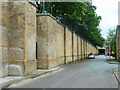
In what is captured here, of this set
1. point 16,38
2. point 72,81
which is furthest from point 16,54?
point 72,81

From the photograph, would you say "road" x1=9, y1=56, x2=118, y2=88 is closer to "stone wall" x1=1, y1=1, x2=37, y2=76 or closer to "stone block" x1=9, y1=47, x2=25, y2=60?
"stone wall" x1=1, y1=1, x2=37, y2=76

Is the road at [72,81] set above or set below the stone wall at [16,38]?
below

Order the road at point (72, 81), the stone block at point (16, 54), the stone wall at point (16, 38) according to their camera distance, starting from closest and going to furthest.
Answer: the road at point (72, 81)
the stone wall at point (16, 38)
the stone block at point (16, 54)

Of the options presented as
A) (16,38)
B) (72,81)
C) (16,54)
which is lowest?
(72,81)

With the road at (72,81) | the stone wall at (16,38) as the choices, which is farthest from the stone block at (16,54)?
the road at (72,81)

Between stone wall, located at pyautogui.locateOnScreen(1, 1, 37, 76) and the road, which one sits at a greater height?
stone wall, located at pyautogui.locateOnScreen(1, 1, 37, 76)

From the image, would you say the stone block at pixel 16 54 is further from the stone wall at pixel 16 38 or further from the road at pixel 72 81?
the road at pixel 72 81

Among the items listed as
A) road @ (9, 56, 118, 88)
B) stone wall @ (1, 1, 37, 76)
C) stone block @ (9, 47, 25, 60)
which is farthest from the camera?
stone block @ (9, 47, 25, 60)

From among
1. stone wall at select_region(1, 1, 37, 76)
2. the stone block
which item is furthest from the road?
the stone block

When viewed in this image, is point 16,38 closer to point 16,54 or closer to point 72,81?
point 16,54

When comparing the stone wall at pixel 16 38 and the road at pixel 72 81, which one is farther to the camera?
the stone wall at pixel 16 38

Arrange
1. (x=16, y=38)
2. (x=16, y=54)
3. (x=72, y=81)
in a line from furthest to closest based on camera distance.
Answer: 1. (x=16, y=38)
2. (x=16, y=54)
3. (x=72, y=81)

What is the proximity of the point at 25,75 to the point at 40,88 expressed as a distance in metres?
3.67

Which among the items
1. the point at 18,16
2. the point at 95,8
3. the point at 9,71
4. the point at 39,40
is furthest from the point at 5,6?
the point at 95,8
